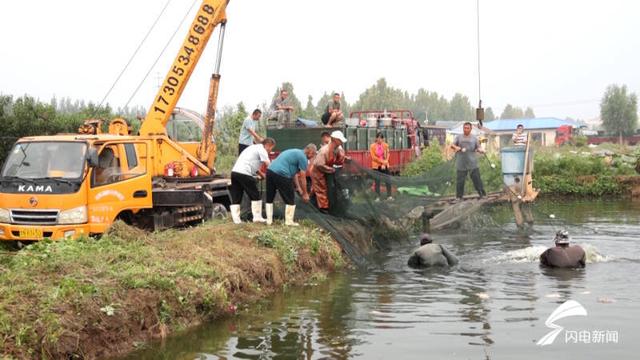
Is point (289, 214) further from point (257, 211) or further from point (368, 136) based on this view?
point (368, 136)

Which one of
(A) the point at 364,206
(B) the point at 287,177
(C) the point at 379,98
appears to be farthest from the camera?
(C) the point at 379,98

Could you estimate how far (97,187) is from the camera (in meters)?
11.9

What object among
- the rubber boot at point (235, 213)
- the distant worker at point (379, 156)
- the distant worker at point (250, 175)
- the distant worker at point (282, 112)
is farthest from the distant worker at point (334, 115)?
the rubber boot at point (235, 213)

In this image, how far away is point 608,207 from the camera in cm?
2367

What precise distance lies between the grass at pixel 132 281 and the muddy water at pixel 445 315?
1.11 feet

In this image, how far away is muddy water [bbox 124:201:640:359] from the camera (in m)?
7.54

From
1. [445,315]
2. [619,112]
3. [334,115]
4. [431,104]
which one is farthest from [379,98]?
[445,315]

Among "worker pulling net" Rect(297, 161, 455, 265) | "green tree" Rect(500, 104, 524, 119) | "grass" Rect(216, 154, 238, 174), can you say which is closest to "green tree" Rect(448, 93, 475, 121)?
"green tree" Rect(500, 104, 524, 119)

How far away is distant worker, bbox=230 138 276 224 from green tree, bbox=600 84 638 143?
73.0 m

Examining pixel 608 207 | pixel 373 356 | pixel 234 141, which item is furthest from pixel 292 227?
pixel 234 141

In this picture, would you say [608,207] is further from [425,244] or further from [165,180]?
[165,180]

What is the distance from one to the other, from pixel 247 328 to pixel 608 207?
60.8 ft

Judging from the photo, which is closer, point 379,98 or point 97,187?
point 97,187

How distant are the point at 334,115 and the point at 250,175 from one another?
226 inches
